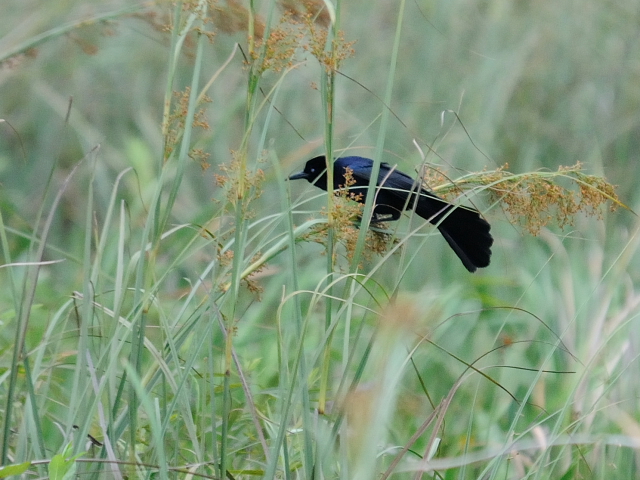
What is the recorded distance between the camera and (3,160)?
12.9 feet

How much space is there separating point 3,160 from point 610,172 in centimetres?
269

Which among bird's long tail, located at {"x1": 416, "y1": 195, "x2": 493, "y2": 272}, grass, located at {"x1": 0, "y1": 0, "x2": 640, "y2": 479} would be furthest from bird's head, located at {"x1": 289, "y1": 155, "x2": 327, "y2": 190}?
bird's long tail, located at {"x1": 416, "y1": 195, "x2": 493, "y2": 272}

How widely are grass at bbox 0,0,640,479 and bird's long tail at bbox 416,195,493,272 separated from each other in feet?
0.12

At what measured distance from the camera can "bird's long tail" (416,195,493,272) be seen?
1.64 m

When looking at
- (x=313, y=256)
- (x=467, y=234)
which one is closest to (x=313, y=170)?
(x=467, y=234)

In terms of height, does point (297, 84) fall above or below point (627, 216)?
above

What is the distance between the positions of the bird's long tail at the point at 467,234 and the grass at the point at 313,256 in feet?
0.12

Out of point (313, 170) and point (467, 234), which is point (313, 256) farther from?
point (467, 234)

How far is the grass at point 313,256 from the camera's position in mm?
1161

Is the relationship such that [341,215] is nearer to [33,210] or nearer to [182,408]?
[182,408]

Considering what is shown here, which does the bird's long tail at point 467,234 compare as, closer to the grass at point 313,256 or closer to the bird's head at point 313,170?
the grass at point 313,256

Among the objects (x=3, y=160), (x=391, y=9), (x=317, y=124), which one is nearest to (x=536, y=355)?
(x=317, y=124)

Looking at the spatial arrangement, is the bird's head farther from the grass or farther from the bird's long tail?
the bird's long tail

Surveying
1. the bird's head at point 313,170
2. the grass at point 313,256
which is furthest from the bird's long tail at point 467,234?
the bird's head at point 313,170
